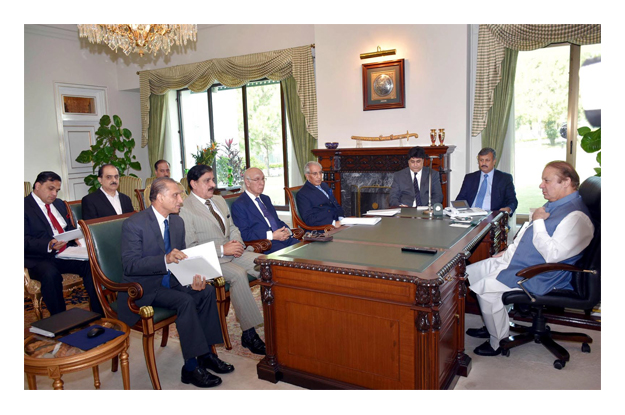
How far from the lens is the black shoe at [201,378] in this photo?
2736 millimetres

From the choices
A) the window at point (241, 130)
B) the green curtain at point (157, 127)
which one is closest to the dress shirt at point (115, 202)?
the window at point (241, 130)

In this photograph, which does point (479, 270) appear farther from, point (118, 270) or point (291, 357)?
point (118, 270)

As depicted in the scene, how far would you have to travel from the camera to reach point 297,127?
299 inches

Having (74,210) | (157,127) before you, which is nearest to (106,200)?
(74,210)

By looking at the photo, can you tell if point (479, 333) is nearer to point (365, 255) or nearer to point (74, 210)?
point (365, 255)

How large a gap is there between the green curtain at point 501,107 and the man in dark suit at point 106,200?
15.2 ft

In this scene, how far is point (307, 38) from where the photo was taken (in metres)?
7.21

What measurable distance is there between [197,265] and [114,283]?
54 cm

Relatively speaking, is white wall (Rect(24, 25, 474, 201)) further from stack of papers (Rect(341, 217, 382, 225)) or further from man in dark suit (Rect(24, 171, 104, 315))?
man in dark suit (Rect(24, 171, 104, 315))

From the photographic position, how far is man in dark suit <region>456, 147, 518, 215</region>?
15.5 ft

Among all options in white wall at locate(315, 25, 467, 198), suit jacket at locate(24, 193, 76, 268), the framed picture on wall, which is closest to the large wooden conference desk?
suit jacket at locate(24, 193, 76, 268)

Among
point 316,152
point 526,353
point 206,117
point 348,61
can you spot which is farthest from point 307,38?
point 526,353

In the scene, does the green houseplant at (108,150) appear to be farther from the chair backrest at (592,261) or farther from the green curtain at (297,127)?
the chair backrest at (592,261)
